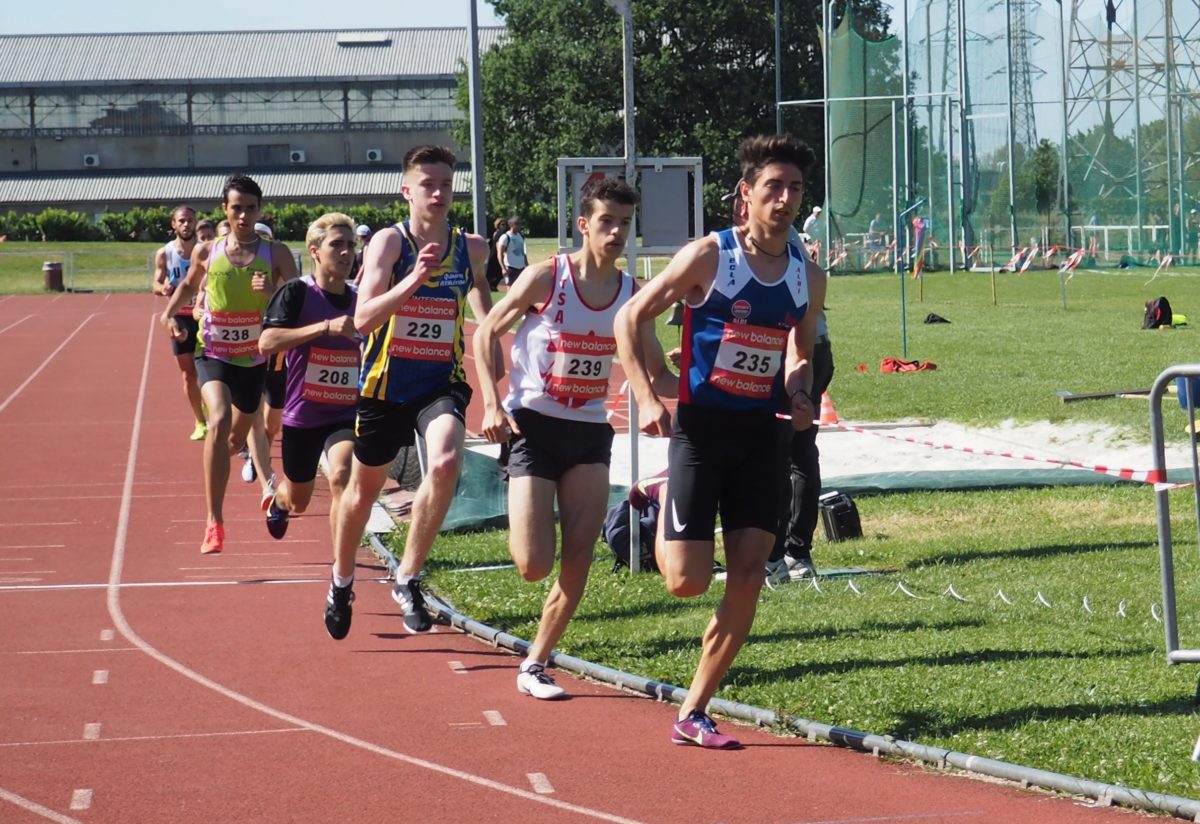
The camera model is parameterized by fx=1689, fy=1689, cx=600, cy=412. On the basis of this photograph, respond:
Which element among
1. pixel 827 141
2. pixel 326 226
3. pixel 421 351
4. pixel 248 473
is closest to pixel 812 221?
pixel 827 141

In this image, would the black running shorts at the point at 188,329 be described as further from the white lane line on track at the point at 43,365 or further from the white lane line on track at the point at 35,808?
the white lane line on track at the point at 35,808

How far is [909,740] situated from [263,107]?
79.4 metres

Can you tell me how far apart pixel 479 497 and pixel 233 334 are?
195 cm

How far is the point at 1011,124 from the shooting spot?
40.7m

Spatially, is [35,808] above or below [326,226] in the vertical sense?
below

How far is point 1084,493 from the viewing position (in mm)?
11320

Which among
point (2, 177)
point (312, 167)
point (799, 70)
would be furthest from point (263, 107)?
point (799, 70)

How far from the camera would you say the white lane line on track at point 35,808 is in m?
5.12

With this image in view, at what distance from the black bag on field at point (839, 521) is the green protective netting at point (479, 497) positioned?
1402 mm

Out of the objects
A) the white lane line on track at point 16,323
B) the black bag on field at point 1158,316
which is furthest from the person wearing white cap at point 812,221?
the white lane line on track at point 16,323

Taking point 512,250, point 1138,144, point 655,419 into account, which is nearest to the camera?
point 655,419

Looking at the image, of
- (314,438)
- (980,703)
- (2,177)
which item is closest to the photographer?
(980,703)

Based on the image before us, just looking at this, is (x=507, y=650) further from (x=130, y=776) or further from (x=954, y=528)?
(x=954, y=528)

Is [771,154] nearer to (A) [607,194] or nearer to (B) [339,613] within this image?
(A) [607,194]
